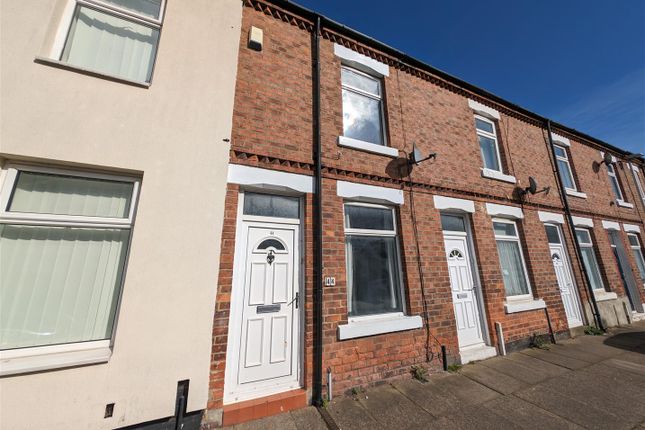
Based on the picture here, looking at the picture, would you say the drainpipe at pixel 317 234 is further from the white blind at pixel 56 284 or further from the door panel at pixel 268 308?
the white blind at pixel 56 284

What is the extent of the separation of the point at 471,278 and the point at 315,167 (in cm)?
390

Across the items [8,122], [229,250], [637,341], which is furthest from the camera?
[637,341]

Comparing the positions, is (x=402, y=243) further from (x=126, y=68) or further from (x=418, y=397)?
(x=126, y=68)

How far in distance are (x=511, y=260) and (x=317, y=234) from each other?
198 inches

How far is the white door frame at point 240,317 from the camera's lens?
10.0ft

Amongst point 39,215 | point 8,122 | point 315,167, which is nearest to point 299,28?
point 315,167

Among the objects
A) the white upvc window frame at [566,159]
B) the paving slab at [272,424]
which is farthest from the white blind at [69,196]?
the white upvc window frame at [566,159]

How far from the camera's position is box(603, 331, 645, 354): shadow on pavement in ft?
16.8

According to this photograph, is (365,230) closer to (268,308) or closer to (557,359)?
(268,308)

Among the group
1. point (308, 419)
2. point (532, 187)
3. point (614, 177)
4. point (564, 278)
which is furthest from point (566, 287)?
point (308, 419)

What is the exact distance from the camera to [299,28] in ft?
15.1

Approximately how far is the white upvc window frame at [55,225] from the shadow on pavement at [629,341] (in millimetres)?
8875

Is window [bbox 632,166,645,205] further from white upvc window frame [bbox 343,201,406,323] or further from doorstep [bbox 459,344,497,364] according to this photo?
white upvc window frame [bbox 343,201,406,323]

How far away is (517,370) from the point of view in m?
4.14
